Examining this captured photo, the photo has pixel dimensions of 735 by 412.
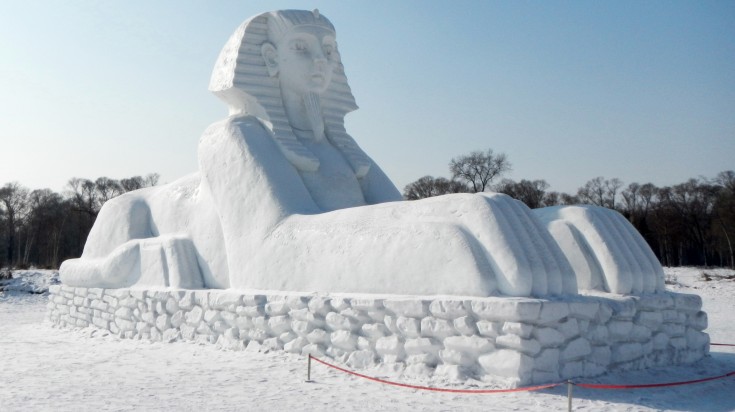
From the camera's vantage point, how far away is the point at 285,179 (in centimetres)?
651

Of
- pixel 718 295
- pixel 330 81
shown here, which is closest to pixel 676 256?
pixel 718 295

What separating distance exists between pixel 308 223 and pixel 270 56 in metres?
2.40

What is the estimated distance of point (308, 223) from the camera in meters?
5.86

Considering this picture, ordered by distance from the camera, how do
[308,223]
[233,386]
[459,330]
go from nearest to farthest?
[459,330] < [233,386] < [308,223]

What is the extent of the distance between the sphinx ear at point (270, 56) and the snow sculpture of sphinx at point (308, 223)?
1cm

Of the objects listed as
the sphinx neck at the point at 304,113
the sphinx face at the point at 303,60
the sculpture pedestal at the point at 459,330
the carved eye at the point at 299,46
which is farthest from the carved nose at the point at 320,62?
the sculpture pedestal at the point at 459,330

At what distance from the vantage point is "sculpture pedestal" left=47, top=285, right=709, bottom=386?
434 cm

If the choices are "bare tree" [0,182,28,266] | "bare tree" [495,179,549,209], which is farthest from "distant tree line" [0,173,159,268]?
"bare tree" [495,179,549,209]

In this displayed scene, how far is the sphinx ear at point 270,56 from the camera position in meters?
7.28

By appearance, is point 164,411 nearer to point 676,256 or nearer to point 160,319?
point 160,319

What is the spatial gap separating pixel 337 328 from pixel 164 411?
1.63 metres

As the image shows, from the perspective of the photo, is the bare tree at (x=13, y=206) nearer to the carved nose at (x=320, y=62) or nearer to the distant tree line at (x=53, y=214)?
the distant tree line at (x=53, y=214)

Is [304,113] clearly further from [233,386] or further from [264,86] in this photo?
[233,386]

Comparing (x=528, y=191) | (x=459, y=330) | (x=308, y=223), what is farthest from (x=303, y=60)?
(x=528, y=191)
